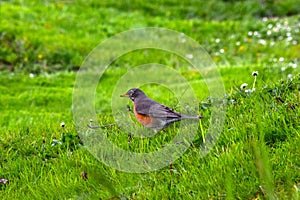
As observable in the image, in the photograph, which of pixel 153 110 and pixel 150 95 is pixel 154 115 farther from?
pixel 150 95

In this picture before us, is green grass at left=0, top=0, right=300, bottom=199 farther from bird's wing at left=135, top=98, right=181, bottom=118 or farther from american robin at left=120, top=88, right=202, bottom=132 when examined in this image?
bird's wing at left=135, top=98, right=181, bottom=118

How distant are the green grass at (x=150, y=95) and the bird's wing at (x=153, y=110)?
265 millimetres

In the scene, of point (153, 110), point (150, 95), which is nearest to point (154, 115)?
point (153, 110)

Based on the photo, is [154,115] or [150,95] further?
[150,95]

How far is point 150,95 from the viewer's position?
45.9 feet

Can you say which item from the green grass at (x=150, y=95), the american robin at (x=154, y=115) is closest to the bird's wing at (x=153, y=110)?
the american robin at (x=154, y=115)

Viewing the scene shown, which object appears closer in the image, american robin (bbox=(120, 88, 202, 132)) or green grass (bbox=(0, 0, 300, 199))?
green grass (bbox=(0, 0, 300, 199))

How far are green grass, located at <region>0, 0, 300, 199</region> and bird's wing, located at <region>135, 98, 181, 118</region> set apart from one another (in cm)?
27

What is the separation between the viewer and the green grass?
4488mm

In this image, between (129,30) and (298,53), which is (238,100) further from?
(129,30)

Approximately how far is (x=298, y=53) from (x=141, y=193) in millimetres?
15013

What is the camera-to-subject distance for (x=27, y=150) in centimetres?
629

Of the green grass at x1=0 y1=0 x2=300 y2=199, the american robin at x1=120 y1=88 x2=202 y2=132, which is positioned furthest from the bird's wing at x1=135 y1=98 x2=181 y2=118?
the green grass at x1=0 y1=0 x2=300 y2=199

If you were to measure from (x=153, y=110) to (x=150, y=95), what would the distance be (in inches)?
329
